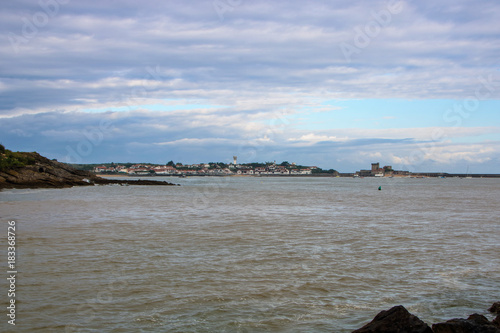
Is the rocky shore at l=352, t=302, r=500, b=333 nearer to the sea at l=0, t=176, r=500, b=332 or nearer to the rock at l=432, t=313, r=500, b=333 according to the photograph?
the rock at l=432, t=313, r=500, b=333

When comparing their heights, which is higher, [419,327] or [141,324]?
[419,327]

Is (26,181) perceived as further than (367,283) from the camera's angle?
Yes

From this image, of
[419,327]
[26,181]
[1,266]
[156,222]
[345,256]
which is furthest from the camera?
[26,181]

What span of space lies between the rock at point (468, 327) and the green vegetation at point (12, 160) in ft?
218

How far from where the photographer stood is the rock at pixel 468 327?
6504mm

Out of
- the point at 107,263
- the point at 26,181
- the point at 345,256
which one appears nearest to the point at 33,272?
the point at 107,263

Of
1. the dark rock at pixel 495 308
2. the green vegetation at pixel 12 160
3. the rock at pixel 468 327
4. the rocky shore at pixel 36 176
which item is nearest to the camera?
the rock at pixel 468 327

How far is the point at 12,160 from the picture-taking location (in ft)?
211

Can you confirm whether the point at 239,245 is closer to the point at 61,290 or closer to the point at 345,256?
the point at 345,256

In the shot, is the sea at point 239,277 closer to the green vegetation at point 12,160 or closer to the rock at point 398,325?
the rock at point 398,325

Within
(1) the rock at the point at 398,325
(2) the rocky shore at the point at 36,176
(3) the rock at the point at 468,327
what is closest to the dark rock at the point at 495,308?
(3) the rock at the point at 468,327

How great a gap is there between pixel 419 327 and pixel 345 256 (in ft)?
25.9

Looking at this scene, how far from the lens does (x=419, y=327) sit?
6.60m

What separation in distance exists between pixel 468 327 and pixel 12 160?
6948cm
